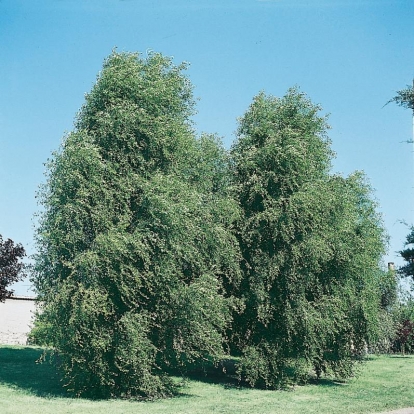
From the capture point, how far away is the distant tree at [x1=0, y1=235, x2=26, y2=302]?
26375 mm

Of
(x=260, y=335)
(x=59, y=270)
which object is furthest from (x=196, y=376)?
(x=59, y=270)

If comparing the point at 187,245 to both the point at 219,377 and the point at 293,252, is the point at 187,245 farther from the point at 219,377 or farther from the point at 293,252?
A: the point at 219,377

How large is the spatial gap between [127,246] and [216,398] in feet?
19.5

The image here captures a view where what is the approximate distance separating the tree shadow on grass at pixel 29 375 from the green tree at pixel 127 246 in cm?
120

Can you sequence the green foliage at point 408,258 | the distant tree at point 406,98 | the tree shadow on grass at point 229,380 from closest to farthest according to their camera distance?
the distant tree at point 406,98 → the tree shadow on grass at point 229,380 → the green foliage at point 408,258

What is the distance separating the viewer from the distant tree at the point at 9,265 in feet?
86.5

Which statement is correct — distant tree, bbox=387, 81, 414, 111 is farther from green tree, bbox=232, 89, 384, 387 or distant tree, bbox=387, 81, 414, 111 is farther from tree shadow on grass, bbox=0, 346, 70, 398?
tree shadow on grass, bbox=0, 346, 70, 398

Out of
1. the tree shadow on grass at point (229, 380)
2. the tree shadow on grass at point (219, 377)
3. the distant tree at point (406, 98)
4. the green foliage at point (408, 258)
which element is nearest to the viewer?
the distant tree at point (406, 98)

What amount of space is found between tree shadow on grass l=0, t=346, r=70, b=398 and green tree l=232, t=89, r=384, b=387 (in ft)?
23.6

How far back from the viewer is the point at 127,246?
58.2ft

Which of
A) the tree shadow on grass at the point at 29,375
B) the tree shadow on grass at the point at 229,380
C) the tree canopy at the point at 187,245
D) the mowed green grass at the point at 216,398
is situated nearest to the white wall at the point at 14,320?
the tree shadow on grass at the point at 29,375

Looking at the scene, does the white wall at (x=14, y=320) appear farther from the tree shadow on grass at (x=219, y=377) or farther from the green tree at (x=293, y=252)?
the green tree at (x=293, y=252)

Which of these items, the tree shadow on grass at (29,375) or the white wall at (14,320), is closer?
the tree shadow on grass at (29,375)

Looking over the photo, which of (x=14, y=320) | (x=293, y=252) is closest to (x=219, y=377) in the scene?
(x=293, y=252)
